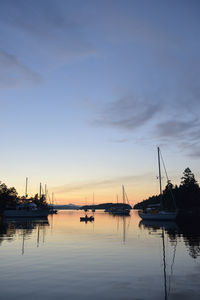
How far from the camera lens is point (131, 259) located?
73.6ft

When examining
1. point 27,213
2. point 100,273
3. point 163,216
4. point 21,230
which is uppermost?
point 100,273

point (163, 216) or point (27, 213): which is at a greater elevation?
point (163, 216)

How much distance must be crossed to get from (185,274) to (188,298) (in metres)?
5.18

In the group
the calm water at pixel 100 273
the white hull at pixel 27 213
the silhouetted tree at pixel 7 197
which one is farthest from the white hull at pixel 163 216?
the silhouetted tree at pixel 7 197

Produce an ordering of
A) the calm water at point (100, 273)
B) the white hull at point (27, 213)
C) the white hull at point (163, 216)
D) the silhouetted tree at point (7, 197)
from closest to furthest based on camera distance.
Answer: the calm water at point (100, 273) → the white hull at point (163, 216) → the white hull at point (27, 213) → the silhouetted tree at point (7, 197)

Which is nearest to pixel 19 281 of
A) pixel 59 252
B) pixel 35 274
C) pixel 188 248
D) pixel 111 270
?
pixel 35 274

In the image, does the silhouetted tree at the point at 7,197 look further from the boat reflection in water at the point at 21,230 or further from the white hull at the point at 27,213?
the boat reflection in water at the point at 21,230

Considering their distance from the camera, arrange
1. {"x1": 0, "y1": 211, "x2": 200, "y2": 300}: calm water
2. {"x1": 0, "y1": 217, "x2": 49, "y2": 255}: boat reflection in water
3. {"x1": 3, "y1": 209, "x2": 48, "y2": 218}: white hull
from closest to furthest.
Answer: {"x1": 0, "y1": 211, "x2": 200, "y2": 300}: calm water
{"x1": 0, "y1": 217, "x2": 49, "y2": 255}: boat reflection in water
{"x1": 3, "y1": 209, "x2": 48, "y2": 218}: white hull

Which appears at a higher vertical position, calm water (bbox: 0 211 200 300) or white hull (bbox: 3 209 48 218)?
calm water (bbox: 0 211 200 300)

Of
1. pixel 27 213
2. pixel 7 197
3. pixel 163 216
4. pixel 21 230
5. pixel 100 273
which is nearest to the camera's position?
pixel 100 273

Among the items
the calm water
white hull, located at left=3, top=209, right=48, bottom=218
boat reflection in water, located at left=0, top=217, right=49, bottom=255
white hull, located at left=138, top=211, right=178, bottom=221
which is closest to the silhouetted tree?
white hull, located at left=3, top=209, right=48, bottom=218

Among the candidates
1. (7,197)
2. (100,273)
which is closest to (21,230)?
(100,273)

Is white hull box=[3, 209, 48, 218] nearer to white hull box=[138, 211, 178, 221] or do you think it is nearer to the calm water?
white hull box=[138, 211, 178, 221]

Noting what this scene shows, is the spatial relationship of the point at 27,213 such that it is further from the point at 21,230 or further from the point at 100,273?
the point at 100,273
